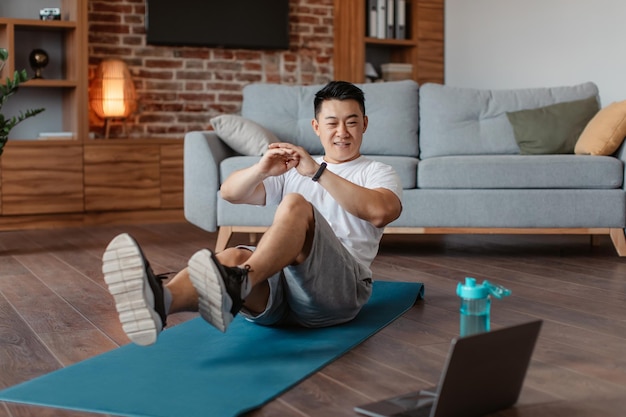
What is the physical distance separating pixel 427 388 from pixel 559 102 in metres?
3.34

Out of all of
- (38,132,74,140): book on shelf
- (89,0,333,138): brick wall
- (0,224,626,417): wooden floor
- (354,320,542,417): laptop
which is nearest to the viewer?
(354,320,542,417): laptop

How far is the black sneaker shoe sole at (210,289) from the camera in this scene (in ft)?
6.43

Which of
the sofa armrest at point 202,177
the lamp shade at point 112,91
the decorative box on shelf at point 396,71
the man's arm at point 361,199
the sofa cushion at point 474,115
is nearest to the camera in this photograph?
the man's arm at point 361,199

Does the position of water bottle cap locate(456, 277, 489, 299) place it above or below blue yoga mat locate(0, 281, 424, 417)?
above

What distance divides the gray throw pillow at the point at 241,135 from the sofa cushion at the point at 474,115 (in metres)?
0.99

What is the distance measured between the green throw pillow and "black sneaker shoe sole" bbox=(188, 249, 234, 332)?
3075 mm

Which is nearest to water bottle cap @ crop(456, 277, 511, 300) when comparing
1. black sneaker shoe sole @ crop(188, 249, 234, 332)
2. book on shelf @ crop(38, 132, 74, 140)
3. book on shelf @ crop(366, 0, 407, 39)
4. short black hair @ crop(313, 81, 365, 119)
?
black sneaker shoe sole @ crop(188, 249, 234, 332)

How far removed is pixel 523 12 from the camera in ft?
20.2

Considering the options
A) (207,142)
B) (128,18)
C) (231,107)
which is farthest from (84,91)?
(207,142)

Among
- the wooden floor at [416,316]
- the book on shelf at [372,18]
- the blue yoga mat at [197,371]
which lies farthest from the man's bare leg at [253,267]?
the book on shelf at [372,18]

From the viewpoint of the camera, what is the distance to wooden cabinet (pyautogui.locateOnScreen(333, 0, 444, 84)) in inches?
259

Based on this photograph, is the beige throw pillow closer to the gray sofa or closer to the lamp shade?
the gray sofa

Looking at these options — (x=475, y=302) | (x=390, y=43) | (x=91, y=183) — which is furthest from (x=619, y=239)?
(x=91, y=183)

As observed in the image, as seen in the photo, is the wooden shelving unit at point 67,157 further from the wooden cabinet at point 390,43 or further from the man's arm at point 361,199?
the man's arm at point 361,199
